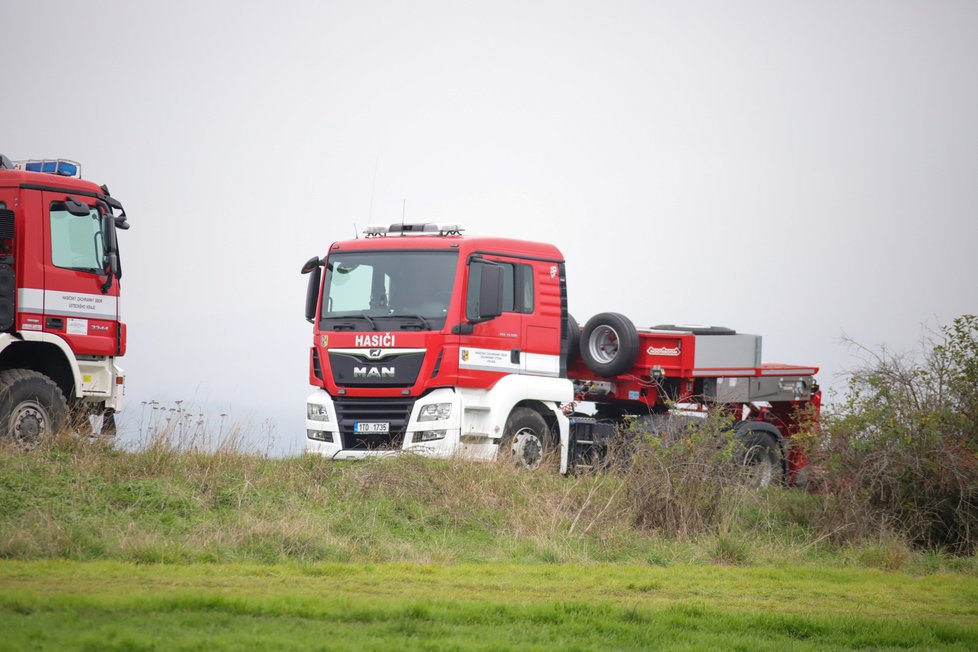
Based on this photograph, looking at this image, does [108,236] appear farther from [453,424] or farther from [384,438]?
[453,424]

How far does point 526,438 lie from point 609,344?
2783 mm

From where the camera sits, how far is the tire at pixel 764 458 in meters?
18.6

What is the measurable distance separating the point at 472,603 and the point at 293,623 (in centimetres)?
153

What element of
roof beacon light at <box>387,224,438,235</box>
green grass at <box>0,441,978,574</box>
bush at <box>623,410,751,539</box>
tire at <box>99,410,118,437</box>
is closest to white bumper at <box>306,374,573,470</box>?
green grass at <box>0,441,978,574</box>

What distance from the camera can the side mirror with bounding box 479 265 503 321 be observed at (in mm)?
15516

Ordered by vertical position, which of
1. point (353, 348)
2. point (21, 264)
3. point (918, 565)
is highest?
point (21, 264)

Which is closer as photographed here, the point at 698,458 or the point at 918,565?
the point at 918,565

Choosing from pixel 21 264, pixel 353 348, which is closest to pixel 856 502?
pixel 353 348

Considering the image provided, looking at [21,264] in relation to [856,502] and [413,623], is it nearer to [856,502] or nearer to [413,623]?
[413,623]

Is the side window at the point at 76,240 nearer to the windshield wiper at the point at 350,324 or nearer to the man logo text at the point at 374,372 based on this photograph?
the windshield wiper at the point at 350,324

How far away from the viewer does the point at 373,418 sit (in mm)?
15602

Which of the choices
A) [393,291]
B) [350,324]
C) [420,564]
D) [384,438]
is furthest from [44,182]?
[420,564]

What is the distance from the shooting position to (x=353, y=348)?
51.6 ft

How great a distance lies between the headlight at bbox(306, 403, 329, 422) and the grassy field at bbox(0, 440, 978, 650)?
1263mm
